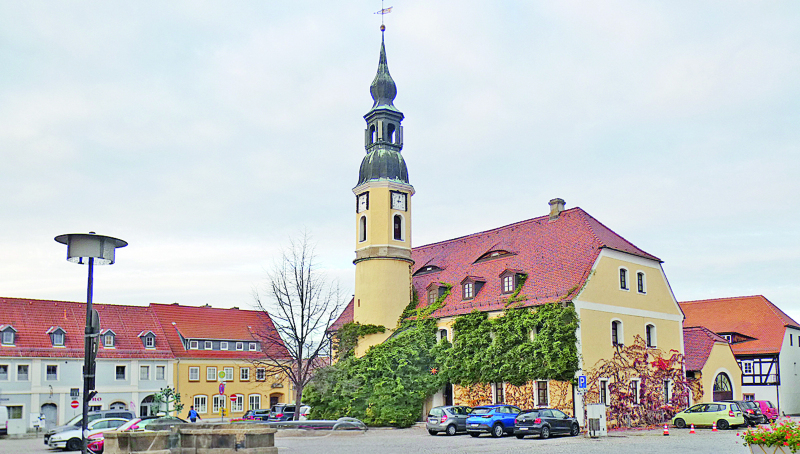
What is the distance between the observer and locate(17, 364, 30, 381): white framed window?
49344 millimetres

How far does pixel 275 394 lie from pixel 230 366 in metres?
4.84

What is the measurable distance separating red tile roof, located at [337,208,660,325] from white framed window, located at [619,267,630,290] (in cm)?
104

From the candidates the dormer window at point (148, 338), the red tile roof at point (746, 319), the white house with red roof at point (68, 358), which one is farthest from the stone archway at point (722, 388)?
the dormer window at point (148, 338)

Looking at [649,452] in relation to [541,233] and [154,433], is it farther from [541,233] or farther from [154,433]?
[541,233]

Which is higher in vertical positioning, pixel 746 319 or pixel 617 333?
pixel 746 319

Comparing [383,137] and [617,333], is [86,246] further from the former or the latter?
[383,137]

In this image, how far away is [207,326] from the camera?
6278 cm

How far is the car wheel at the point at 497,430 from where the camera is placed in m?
31.1

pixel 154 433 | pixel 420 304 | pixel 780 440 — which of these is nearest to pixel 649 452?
pixel 780 440

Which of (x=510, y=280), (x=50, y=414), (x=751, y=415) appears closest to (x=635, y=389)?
(x=751, y=415)

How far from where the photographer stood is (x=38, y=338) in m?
51.5

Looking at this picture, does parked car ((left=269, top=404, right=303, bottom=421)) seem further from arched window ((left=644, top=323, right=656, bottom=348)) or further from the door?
arched window ((left=644, top=323, right=656, bottom=348))

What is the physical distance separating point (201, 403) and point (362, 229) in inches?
902

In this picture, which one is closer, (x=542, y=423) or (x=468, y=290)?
(x=542, y=423)
